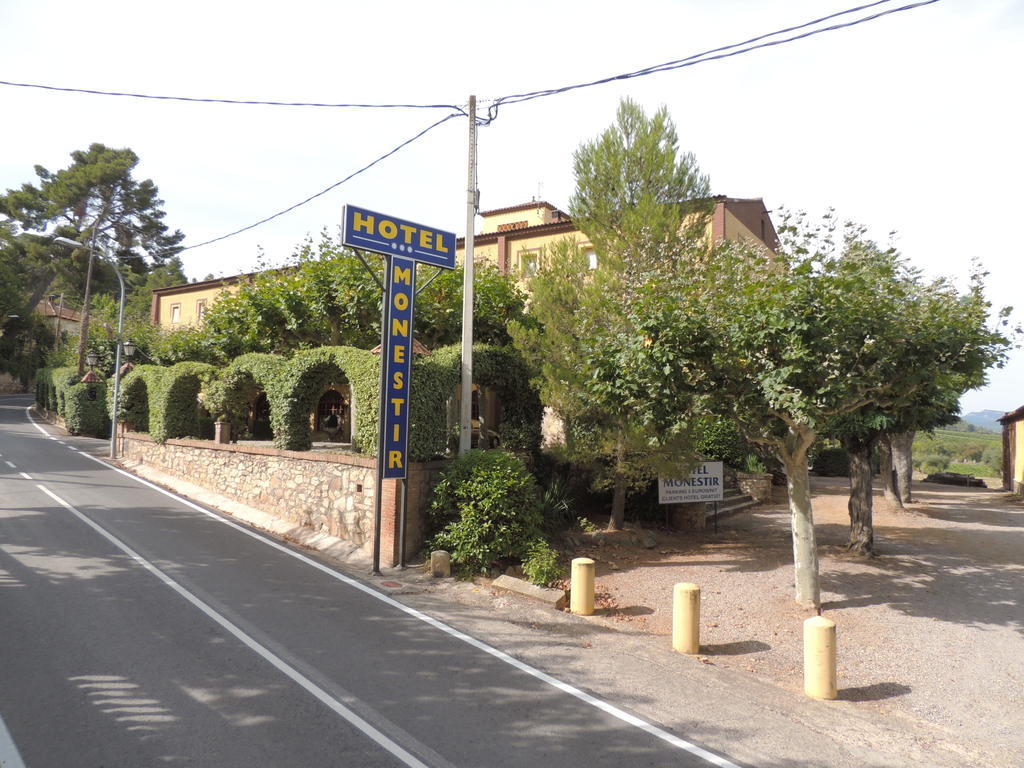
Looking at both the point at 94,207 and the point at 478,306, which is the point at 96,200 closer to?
the point at 94,207

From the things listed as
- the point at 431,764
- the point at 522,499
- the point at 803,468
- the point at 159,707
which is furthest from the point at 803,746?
the point at 522,499

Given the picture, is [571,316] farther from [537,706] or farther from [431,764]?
[431,764]

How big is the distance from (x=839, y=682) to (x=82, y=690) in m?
7.66

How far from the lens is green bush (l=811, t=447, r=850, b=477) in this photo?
28219mm

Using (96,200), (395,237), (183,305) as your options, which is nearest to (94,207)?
(96,200)

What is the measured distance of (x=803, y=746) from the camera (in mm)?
5359

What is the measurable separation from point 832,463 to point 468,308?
76.0 ft

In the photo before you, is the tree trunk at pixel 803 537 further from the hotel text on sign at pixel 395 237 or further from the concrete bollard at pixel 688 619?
the hotel text on sign at pixel 395 237

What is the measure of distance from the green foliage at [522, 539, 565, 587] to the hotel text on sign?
17.8 feet

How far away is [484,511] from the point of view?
10.9m

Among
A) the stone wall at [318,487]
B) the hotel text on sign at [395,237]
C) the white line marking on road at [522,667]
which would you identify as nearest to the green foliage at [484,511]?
the stone wall at [318,487]

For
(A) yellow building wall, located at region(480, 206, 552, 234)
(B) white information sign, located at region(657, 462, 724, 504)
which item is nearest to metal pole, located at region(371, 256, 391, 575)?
(B) white information sign, located at region(657, 462, 724, 504)

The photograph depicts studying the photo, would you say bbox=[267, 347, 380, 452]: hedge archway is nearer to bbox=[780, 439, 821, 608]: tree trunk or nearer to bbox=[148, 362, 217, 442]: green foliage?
bbox=[148, 362, 217, 442]: green foliage

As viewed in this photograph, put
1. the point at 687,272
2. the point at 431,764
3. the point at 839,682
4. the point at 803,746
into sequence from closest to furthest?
the point at 431,764 < the point at 803,746 < the point at 839,682 < the point at 687,272
